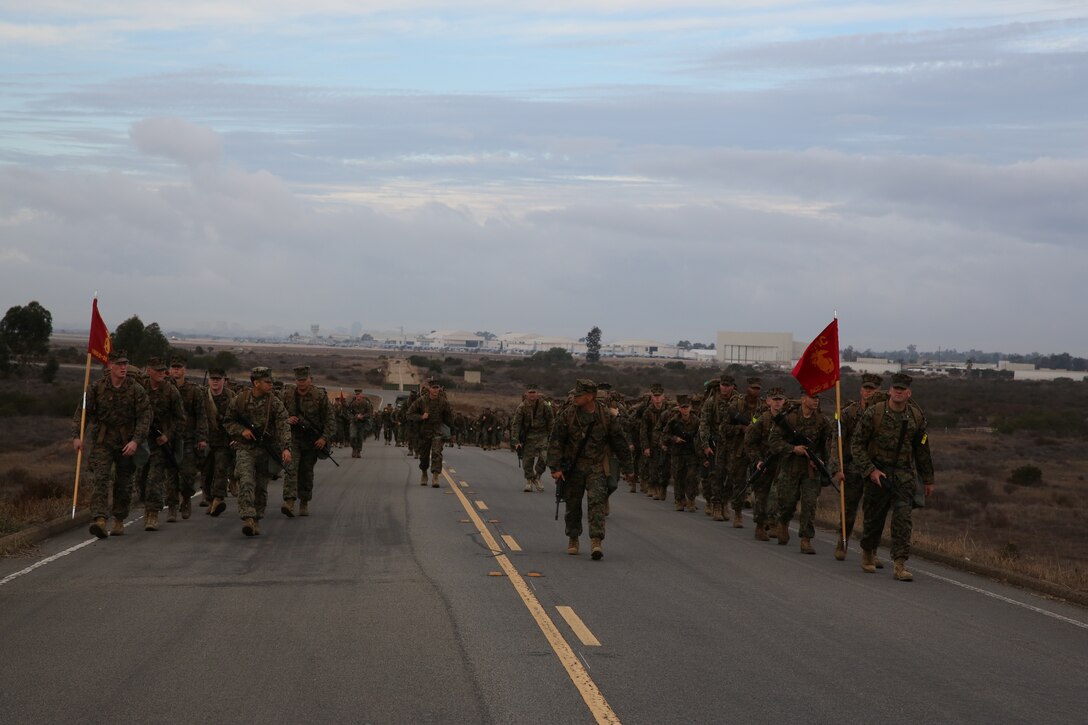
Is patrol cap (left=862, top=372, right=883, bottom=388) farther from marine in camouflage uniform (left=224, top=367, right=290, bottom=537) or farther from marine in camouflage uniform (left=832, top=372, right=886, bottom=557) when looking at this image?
marine in camouflage uniform (left=224, top=367, right=290, bottom=537)

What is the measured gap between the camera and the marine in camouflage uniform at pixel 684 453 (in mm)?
21500

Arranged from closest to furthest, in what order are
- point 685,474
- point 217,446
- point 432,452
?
point 217,446
point 685,474
point 432,452

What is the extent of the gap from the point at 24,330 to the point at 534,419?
227 feet

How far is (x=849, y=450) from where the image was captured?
1522 centimetres

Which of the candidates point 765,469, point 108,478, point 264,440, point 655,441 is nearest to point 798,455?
point 765,469

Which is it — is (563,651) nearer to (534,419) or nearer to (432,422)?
(534,419)

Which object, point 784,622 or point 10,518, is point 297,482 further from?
point 784,622

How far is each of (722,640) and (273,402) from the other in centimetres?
903

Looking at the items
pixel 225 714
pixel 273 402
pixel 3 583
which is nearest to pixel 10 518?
pixel 273 402

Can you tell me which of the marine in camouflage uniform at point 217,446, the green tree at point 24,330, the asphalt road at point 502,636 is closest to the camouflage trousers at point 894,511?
the asphalt road at point 502,636

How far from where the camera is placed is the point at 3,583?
10984 mm

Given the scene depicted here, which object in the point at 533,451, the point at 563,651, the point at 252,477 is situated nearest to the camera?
the point at 563,651

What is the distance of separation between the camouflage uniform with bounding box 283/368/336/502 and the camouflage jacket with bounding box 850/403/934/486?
8429mm

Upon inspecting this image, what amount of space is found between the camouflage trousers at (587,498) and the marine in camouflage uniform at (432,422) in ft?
31.8
